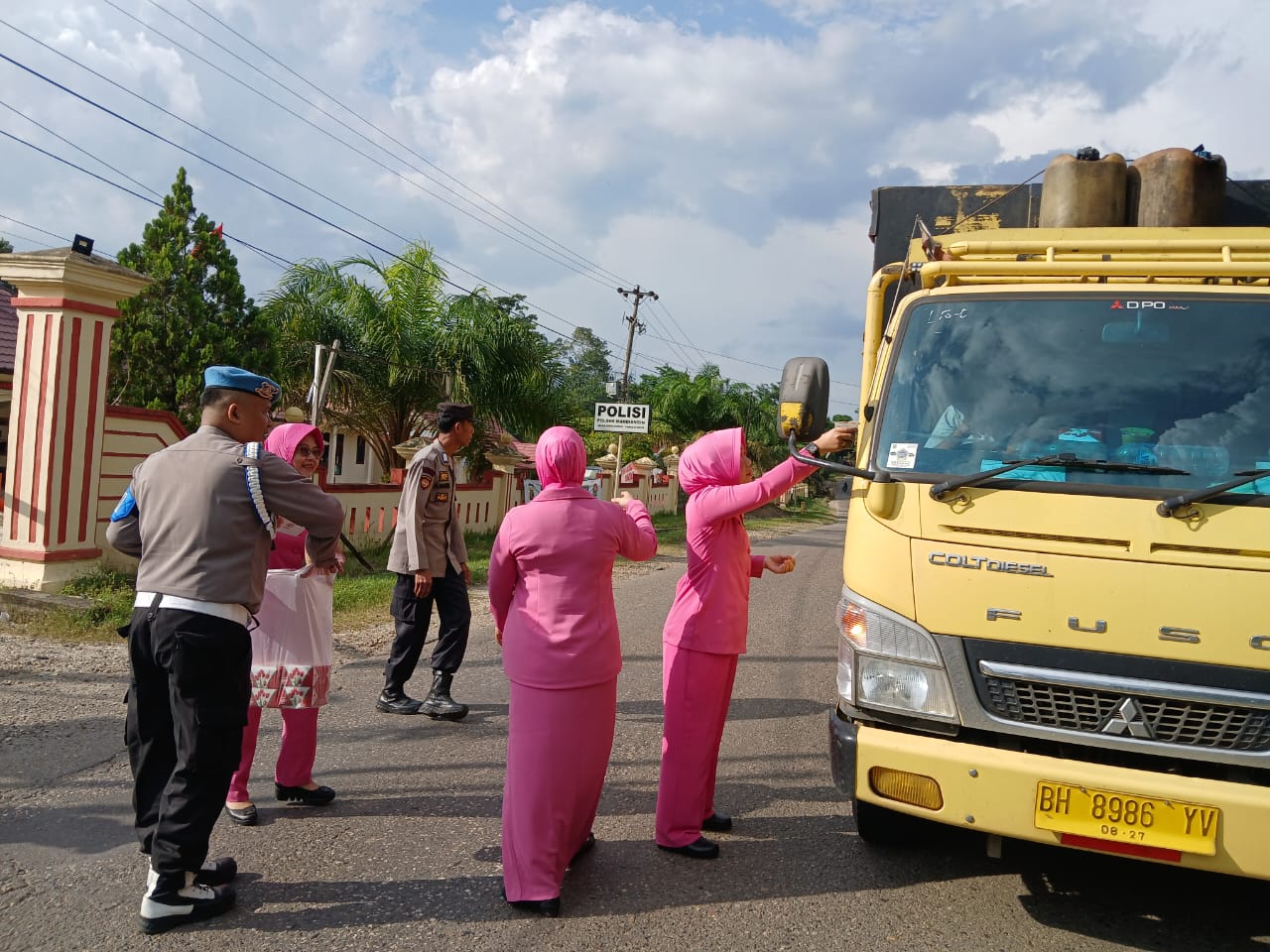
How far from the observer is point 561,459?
136 inches

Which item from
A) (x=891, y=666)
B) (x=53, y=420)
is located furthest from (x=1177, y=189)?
(x=53, y=420)

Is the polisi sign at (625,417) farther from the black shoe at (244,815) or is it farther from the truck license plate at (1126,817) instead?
the truck license plate at (1126,817)

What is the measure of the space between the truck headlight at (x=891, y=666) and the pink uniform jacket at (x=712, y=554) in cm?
59

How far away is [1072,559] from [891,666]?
27.4 inches

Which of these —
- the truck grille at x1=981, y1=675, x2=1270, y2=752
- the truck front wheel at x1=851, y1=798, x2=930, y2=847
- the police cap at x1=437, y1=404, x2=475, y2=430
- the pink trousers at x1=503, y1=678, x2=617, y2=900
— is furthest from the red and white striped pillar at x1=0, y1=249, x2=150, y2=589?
the truck grille at x1=981, y1=675, x2=1270, y2=752

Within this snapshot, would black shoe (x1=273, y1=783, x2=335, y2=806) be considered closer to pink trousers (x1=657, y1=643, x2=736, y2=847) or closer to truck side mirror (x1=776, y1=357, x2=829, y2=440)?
pink trousers (x1=657, y1=643, x2=736, y2=847)

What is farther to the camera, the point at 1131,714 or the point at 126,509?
the point at 126,509

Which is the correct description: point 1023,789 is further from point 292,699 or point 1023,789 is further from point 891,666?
point 292,699

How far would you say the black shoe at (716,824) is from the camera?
4105mm

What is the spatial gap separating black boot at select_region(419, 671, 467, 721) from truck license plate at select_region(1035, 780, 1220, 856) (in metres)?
3.46

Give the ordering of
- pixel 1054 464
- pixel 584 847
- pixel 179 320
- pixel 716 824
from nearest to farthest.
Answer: pixel 1054 464
pixel 584 847
pixel 716 824
pixel 179 320

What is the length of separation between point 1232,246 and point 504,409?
11.9 meters

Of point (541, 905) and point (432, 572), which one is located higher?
point (432, 572)

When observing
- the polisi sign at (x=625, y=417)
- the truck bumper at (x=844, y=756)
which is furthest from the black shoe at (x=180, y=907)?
the polisi sign at (x=625, y=417)
